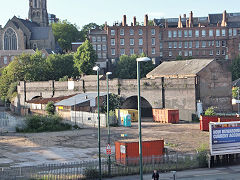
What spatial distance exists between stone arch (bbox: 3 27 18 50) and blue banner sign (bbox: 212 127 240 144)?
104 metres

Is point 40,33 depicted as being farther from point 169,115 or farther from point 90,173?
point 90,173

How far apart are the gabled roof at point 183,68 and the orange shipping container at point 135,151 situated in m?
35.8

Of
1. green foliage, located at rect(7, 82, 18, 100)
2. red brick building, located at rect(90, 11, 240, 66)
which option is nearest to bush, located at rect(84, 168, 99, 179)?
green foliage, located at rect(7, 82, 18, 100)

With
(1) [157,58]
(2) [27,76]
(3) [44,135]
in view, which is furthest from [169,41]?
(3) [44,135]

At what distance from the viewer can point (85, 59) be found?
337ft

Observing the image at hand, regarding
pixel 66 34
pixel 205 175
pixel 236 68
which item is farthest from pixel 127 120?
pixel 66 34

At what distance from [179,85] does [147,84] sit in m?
5.50

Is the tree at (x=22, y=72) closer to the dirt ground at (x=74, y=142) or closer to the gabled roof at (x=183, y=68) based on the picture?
the gabled roof at (x=183, y=68)

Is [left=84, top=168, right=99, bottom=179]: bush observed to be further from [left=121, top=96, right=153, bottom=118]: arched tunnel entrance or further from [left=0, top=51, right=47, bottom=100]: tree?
[left=0, top=51, right=47, bottom=100]: tree

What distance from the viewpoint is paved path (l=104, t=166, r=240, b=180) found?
3036cm

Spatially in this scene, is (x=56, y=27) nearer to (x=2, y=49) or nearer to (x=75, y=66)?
(x=2, y=49)

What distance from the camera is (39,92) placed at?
8662 centimetres

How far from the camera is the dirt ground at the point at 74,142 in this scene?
39.6 m

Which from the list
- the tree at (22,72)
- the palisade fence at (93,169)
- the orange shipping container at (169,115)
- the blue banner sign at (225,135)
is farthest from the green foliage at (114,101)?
the blue banner sign at (225,135)
